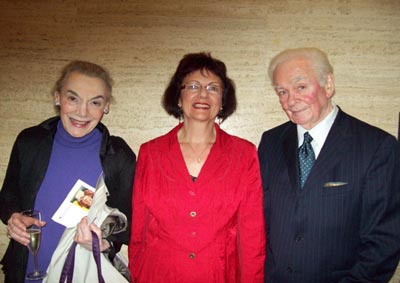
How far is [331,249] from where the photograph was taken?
149cm

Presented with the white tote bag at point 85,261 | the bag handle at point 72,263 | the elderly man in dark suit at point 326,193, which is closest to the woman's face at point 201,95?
the elderly man in dark suit at point 326,193

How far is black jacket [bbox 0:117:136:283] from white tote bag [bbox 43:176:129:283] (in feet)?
0.54

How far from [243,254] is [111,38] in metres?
2.00

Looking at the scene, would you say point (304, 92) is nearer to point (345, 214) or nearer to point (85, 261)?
point (345, 214)

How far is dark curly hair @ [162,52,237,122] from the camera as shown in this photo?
1860 mm

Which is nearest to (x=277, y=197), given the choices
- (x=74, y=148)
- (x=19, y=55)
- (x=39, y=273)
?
(x=74, y=148)

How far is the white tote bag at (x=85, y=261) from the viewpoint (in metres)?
1.45

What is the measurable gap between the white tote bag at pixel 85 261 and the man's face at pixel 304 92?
4.04 feet

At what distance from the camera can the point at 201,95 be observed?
69.4 inches

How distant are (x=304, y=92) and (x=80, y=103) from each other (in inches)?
52.9

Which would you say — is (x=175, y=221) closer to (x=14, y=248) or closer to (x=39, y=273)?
(x=39, y=273)

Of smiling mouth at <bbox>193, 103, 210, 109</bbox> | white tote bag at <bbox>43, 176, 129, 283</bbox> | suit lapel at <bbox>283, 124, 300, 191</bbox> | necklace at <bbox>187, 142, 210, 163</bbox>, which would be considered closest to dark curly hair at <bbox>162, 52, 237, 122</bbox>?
smiling mouth at <bbox>193, 103, 210, 109</bbox>

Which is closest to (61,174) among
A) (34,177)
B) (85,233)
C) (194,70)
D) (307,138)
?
(34,177)

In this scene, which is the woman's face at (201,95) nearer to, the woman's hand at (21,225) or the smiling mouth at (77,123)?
the smiling mouth at (77,123)
